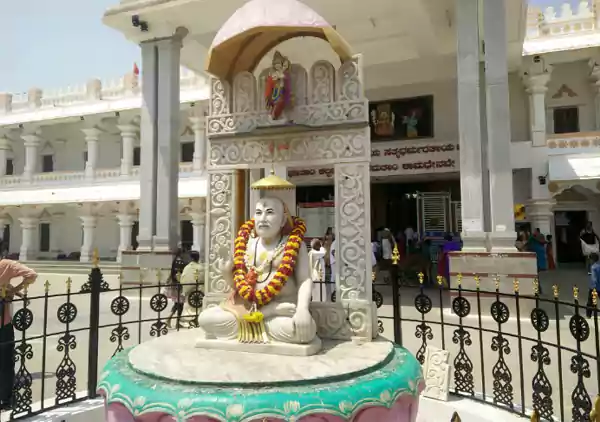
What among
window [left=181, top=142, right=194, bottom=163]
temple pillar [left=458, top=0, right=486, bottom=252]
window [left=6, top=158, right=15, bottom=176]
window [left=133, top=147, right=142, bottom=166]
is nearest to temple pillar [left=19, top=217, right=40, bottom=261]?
window [left=6, top=158, right=15, bottom=176]

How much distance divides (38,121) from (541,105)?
20.7m

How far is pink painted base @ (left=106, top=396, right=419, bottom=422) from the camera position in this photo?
7.62 ft

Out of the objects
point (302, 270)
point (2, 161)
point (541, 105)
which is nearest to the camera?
point (302, 270)

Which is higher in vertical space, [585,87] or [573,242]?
[585,87]

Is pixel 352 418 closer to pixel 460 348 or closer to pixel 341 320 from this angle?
pixel 341 320

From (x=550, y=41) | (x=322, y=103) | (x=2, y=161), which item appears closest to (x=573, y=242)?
(x=550, y=41)

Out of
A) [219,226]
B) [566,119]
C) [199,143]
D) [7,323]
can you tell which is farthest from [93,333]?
[566,119]

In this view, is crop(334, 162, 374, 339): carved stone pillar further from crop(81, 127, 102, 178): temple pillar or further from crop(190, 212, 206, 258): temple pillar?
crop(81, 127, 102, 178): temple pillar

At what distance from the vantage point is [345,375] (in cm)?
256

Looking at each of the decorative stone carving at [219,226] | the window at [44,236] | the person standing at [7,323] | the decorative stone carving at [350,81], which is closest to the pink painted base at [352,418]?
the decorative stone carving at [219,226]

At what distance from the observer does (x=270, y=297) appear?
312 centimetres

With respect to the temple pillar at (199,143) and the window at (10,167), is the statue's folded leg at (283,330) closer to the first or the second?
the temple pillar at (199,143)

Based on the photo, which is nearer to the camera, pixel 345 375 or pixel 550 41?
pixel 345 375

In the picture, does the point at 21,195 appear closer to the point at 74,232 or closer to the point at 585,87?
the point at 74,232
